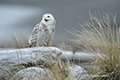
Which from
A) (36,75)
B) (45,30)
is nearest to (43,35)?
(45,30)

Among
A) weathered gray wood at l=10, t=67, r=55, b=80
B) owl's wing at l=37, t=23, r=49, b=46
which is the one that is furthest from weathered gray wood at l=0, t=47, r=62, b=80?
weathered gray wood at l=10, t=67, r=55, b=80

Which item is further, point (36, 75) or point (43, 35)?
point (43, 35)

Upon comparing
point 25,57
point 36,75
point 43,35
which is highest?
point 43,35

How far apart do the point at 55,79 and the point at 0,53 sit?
1.14 meters

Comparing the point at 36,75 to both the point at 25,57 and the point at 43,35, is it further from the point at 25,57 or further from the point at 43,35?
the point at 43,35

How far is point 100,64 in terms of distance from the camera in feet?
6.90

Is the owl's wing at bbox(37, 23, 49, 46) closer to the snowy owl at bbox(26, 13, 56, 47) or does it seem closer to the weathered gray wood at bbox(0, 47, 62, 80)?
the snowy owl at bbox(26, 13, 56, 47)

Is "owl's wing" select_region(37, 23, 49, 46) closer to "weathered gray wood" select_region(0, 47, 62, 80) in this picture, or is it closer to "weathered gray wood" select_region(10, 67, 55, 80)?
"weathered gray wood" select_region(0, 47, 62, 80)

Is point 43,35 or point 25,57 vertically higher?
point 43,35

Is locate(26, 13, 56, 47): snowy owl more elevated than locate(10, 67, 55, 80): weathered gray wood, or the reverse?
locate(26, 13, 56, 47): snowy owl

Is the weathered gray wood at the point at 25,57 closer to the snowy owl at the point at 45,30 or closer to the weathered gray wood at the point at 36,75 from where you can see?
the snowy owl at the point at 45,30

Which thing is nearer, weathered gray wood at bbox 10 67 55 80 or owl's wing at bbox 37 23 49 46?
weathered gray wood at bbox 10 67 55 80

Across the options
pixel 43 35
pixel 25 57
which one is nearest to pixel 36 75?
pixel 25 57

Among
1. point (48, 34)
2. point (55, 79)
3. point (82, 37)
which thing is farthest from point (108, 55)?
point (48, 34)
